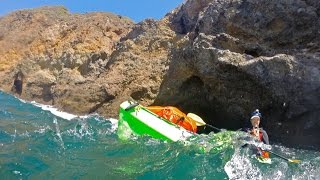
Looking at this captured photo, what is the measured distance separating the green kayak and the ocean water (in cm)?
28

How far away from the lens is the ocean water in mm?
6785

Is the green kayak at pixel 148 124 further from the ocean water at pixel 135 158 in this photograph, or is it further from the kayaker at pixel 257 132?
the kayaker at pixel 257 132

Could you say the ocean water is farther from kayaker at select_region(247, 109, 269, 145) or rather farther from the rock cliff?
the rock cliff

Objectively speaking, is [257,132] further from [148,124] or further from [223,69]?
[223,69]

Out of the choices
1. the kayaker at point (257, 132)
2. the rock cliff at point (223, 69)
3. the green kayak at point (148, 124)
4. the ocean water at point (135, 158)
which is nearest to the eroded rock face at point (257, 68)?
the rock cliff at point (223, 69)

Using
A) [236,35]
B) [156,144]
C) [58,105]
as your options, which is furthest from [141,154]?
[58,105]

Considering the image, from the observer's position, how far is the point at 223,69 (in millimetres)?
10898

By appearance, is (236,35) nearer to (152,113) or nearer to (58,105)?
(152,113)

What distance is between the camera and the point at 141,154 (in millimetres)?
7938

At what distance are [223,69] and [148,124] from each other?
259 cm

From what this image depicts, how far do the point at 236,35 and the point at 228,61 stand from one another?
1.38 metres

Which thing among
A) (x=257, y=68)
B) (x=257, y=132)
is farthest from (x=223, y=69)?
(x=257, y=132)

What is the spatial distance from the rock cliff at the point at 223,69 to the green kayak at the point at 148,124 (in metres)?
2.23

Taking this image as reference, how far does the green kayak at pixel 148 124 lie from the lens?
9.14 meters
